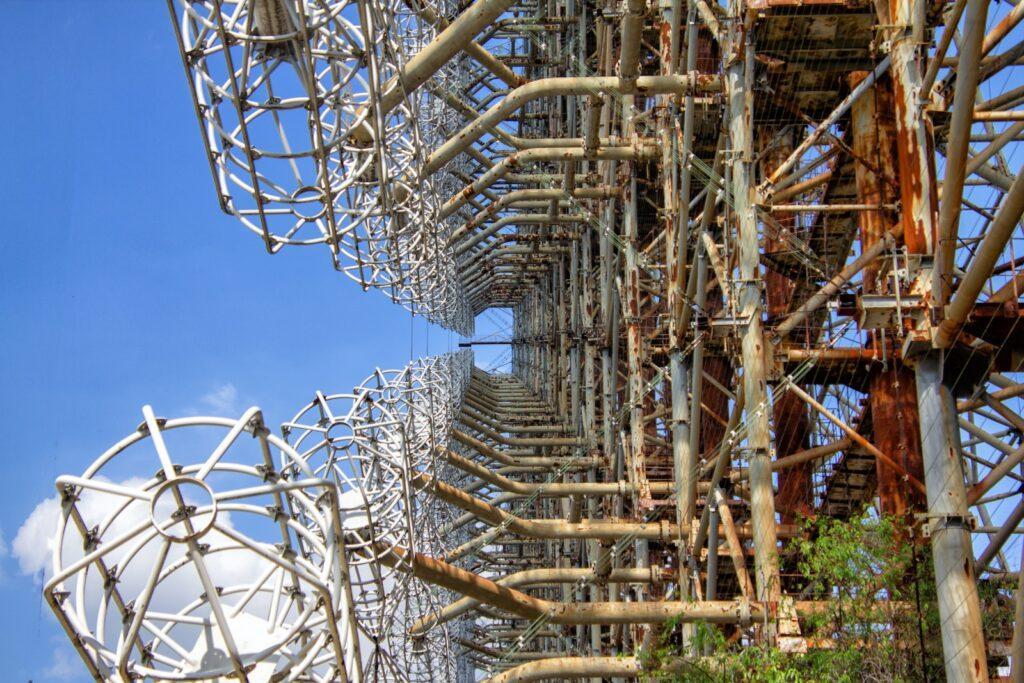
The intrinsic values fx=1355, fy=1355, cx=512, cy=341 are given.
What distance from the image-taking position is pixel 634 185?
2184 cm

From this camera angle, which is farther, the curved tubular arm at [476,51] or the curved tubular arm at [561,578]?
the curved tubular arm at [561,578]

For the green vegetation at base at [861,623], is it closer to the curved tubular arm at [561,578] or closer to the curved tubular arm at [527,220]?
the curved tubular arm at [561,578]

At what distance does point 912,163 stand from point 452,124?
10119mm

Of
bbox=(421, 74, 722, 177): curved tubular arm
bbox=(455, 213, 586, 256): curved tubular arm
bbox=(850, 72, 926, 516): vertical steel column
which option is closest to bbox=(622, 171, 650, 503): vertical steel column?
bbox=(421, 74, 722, 177): curved tubular arm

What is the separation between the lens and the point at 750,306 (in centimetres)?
1429

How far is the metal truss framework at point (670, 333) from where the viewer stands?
30.4ft

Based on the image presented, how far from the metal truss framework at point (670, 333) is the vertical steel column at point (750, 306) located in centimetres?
3

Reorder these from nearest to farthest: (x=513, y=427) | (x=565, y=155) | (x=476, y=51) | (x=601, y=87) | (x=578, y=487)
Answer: (x=601, y=87) → (x=476, y=51) → (x=565, y=155) → (x=578, y=487) → (x=513, y=427)

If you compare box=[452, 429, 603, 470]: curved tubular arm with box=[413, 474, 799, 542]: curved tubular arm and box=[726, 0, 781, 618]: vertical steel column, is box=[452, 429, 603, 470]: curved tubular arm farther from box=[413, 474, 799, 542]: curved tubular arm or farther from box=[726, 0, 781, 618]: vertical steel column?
box=[726, 0, 781, 618]: vertical steel column

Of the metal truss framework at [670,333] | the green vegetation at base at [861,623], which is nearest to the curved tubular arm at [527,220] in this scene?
the metal truss framework at [670,333]

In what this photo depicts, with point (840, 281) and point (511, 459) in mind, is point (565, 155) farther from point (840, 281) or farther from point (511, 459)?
point (511, 459)

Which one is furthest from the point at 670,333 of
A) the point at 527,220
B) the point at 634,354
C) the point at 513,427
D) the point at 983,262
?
the point at 513,427

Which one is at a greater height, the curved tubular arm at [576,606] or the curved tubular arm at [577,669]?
the curved tubular arm at [576,606]

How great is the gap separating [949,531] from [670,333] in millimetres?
6803
